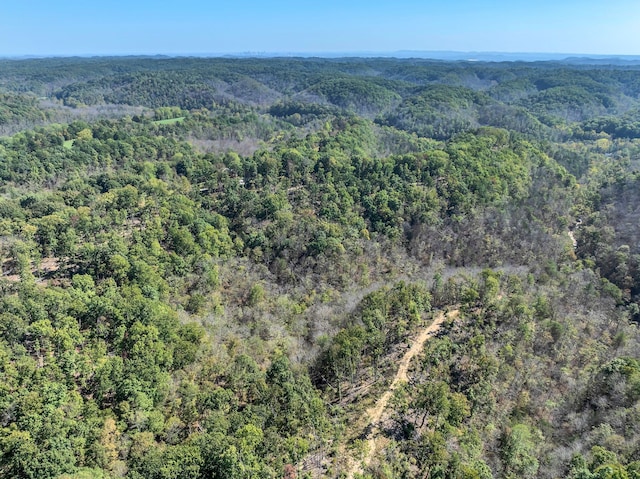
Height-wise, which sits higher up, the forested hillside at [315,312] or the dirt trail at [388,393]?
→ the forested hillside at [315,312]

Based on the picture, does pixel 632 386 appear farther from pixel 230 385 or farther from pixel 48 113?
pixel 48 113

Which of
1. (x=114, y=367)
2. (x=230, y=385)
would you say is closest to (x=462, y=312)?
(x=230, y=385)

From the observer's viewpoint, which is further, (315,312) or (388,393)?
(315,312)

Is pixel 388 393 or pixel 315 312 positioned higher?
pixel 315 312

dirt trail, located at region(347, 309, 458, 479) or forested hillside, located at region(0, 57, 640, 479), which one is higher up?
forested hillside, located at region(0, 57, 640, 479)

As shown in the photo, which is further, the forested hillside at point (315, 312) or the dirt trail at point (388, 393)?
the dirt trail at point (388, 393)
